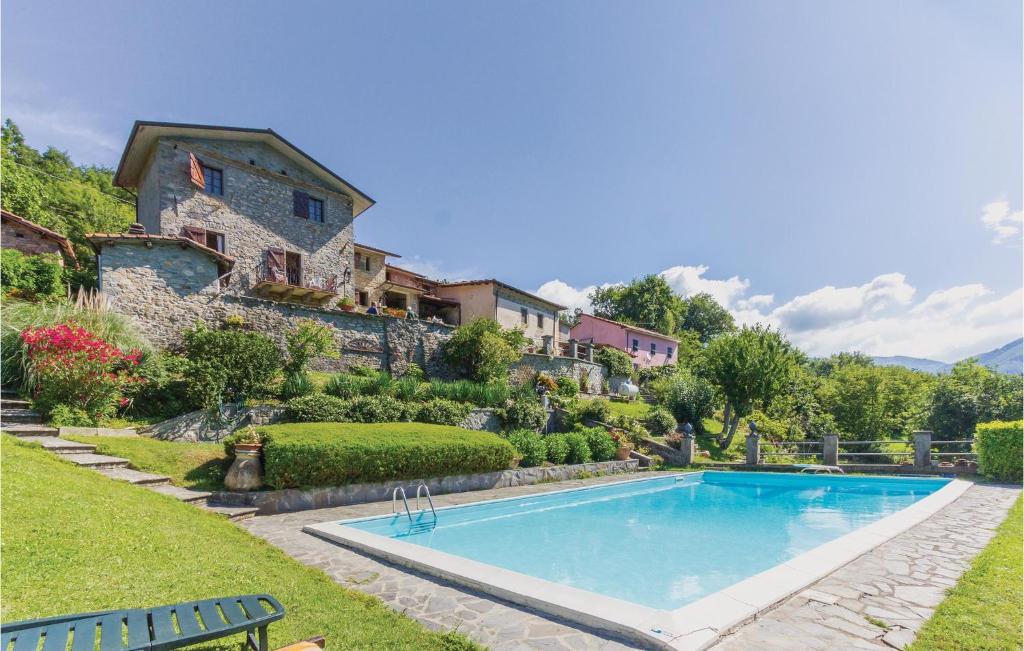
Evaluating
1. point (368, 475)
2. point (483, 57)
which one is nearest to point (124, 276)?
point (368, 475)

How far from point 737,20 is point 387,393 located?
13.4 m

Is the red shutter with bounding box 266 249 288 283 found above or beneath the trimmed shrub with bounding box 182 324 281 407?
above

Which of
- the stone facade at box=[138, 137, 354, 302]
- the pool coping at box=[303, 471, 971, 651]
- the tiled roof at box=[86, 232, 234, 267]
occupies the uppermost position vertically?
the stone facade at box=[138, 137, 354, 302]

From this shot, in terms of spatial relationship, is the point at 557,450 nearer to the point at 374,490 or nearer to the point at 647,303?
the point at 374,490

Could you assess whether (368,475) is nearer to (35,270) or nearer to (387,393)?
(387,393)

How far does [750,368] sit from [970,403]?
10.6 m

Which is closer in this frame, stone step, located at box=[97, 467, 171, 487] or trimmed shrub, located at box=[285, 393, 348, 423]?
stone step, located at box=[97, 467, 171, 487]

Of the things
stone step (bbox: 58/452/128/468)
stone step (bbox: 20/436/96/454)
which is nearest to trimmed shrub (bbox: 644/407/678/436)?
stone step (bbox: 58/452/128/468)

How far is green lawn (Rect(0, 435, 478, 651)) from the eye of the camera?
3.39 m

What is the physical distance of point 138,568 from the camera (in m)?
4.02

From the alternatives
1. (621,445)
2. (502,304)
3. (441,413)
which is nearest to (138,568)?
(441,413)

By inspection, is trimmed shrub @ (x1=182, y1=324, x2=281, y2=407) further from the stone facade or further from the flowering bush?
the stone facade

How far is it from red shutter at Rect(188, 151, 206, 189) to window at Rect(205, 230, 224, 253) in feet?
6.33

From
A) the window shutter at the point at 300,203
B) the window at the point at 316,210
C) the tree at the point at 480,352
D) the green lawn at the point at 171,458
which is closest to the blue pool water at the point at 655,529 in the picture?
the green lawn at the point at 171,458
